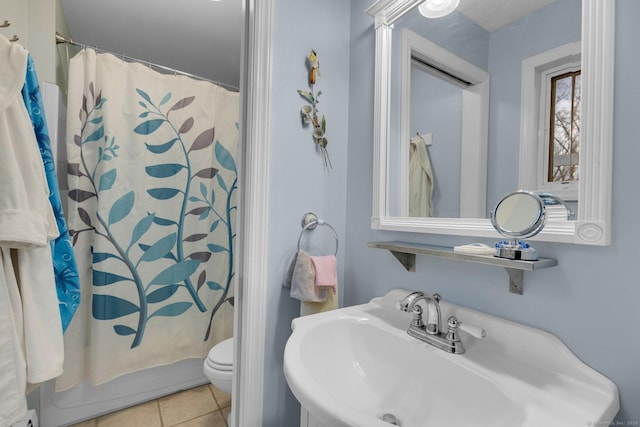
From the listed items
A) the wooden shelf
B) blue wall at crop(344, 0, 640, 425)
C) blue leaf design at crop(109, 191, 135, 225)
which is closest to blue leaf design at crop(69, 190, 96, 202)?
blue leaf design at crop(109, 191, 135, 225)

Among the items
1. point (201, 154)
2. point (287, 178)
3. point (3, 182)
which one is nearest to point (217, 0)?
point (201, 154)

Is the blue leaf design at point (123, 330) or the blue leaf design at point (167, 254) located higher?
the blue leaf design at point (167, 254)

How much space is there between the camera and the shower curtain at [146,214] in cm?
147

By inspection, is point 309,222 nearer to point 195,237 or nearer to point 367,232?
point 367,232

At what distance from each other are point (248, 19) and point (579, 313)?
4.35 feet

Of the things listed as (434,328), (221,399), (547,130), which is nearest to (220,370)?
(221,399)

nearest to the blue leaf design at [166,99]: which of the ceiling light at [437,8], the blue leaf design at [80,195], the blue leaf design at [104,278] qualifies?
the blue leaf design at [80,195]

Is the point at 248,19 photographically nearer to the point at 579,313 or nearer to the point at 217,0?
the point at 217,0

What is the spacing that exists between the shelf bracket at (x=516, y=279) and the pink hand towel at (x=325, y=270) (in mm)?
569

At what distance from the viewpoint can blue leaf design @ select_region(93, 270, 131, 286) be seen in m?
1.47

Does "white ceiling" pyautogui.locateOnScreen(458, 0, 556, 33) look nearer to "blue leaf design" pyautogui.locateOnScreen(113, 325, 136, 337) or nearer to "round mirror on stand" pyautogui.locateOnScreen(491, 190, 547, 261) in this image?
"round mirror on stand" pyautogui.locateOnScreen(491, 190, 547, 261)

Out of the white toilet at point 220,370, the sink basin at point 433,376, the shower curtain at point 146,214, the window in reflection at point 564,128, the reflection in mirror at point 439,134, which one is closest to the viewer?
the sink basin at point 433,376

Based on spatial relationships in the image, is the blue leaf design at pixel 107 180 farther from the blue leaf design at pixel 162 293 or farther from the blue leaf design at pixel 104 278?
the blue leaf design at pixel 162 293

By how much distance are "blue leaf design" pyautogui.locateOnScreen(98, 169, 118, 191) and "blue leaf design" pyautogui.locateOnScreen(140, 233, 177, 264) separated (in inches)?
15.3
